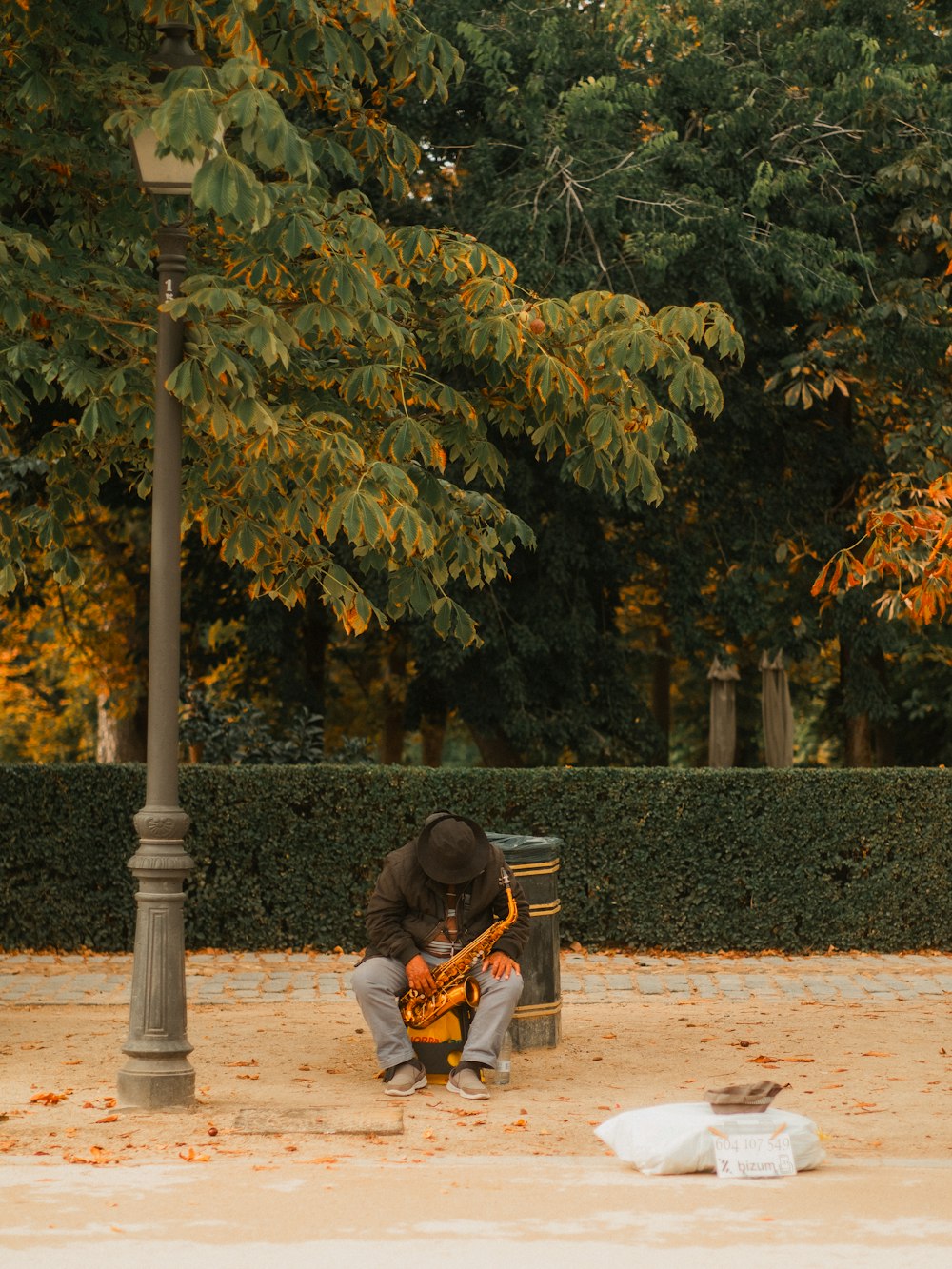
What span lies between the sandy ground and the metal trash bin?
0.13m

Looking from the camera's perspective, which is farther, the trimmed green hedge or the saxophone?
the trimmed green hedge

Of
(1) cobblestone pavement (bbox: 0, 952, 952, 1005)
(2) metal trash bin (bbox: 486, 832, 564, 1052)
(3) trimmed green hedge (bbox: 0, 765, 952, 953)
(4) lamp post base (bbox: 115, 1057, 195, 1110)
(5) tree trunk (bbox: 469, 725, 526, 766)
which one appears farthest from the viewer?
(5) tree trunk (bbox: 469, 725, 526, 766)

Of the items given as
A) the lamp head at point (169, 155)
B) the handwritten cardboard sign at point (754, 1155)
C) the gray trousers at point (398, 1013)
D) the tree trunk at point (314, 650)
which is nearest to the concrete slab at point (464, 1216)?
the handwritten cardboard sign at point (754, 1155)

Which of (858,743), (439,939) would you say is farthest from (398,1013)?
(858,743)

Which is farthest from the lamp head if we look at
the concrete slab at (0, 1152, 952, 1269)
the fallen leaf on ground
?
the fallen leaf on ground

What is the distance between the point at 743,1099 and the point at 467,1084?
1665 mm

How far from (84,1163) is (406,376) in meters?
4.26

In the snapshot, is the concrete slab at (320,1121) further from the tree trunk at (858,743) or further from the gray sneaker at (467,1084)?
the tree trunk at (858,743)

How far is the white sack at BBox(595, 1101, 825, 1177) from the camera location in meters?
6.26

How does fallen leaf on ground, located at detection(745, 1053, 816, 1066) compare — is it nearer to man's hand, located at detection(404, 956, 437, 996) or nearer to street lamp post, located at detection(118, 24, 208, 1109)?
man's hand, located at detection(404, 956, 437, 996)

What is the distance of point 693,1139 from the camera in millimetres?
6273

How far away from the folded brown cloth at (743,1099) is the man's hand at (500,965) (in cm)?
155

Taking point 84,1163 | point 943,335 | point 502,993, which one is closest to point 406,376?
point 502,993

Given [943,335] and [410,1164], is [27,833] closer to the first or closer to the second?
[410,1164]
